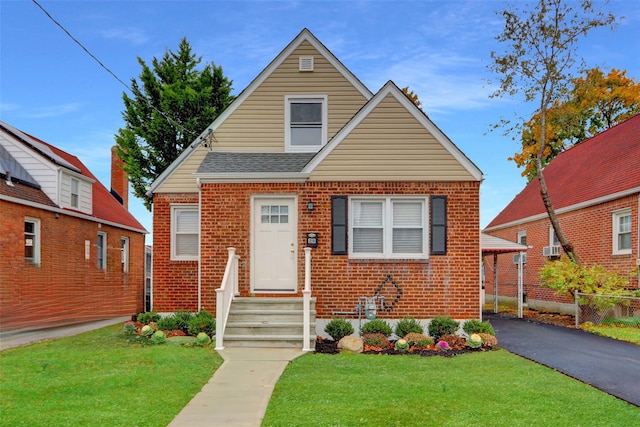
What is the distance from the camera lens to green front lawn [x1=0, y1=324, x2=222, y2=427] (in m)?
6.49

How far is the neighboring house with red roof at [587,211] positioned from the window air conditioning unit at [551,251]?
1.5 inches

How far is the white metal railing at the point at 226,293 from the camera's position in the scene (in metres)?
11.0

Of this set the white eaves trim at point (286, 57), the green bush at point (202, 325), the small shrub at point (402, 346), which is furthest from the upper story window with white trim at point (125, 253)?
the small shrub at point (402, 346)

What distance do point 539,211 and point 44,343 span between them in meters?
18.2

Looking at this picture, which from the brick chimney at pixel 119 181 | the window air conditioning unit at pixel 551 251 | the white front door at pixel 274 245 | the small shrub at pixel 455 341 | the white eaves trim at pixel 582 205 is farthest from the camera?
the brick chimney at pixel 119 181

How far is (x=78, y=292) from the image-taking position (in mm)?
19859

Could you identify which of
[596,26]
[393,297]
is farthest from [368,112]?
[596,26]

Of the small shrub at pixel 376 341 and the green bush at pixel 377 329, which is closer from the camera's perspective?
the small shrub at pixel 376 341

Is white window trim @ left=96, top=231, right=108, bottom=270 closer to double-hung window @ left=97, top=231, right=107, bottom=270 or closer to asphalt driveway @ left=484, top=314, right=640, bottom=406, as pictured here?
double-hung window @ left=97, top=231, right=107, bottom=270

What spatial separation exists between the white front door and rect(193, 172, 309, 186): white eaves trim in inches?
18.3

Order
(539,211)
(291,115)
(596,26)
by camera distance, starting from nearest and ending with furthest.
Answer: (291,115) → (596,26) → (539,211)

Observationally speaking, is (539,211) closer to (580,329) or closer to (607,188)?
(607,188)

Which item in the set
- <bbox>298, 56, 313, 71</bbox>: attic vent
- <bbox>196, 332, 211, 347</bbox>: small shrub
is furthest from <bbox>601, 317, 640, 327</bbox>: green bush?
<bbox>196, 332, 211, 347</bbox>: small shrub

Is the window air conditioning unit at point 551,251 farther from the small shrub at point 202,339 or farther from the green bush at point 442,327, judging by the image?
the small shrub at point 202,339
